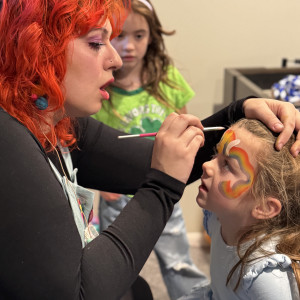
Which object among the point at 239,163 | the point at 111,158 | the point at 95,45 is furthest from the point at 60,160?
the point at 239,163

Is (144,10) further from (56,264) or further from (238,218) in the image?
(56,264)

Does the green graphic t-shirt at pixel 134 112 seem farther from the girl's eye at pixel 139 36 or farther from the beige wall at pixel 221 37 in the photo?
the beige wall at pixel 221 37

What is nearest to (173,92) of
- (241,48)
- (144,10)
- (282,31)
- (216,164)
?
(144,10)

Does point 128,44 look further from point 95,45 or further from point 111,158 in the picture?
point 95,45

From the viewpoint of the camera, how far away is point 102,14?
98 centimetres

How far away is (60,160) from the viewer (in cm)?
114

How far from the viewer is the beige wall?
2.20 metres

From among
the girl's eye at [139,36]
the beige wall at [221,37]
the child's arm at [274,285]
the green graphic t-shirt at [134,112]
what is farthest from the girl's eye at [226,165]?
the beige wall at [221,37]

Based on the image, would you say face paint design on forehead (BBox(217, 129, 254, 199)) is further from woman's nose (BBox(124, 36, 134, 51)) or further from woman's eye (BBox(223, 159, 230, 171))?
woman's nose (BBox(124, 36, 134, 51))

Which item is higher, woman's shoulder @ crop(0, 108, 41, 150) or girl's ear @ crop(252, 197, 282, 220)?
woman's shoulder @ crop(0, 108, 41, 150)

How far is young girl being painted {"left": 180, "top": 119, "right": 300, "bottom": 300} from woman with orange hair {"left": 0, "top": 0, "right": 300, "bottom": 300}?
5cm

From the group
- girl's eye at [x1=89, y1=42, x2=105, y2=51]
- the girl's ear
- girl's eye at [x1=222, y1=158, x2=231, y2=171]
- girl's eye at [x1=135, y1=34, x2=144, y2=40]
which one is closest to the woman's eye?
girl's eye at [x1=222, y1=158, x2=231, y2=171]

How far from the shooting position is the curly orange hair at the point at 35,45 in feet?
2.96

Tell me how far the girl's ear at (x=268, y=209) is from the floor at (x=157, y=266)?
126cm
